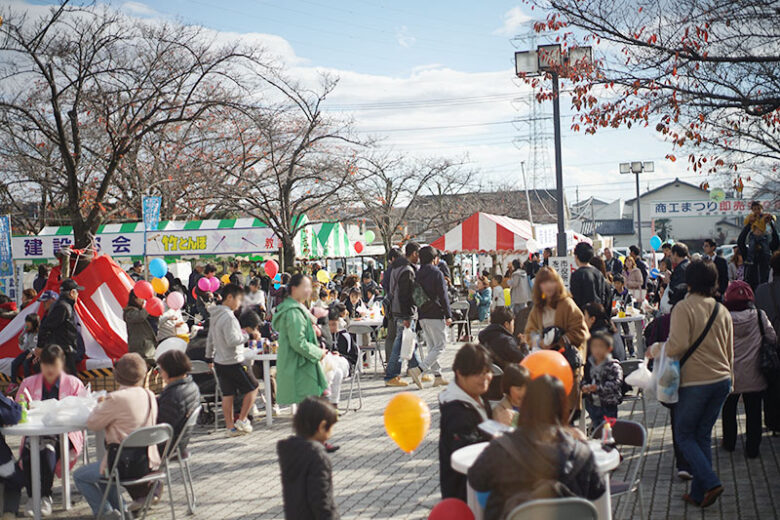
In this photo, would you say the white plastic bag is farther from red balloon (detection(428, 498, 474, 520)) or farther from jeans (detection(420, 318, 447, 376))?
red balloon (detection(428, 498, 474, 520))

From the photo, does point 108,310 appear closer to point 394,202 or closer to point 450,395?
point 450,395

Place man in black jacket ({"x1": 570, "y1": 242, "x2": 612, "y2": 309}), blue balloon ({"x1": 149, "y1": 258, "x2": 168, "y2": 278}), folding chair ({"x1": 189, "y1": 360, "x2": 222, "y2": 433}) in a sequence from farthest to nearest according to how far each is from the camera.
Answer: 1. blue balloon ({"x1": 149, "y1": 258, "x2": 168, "y2": 278})
2. folding chair ({"x1": 189, "y1": 360, "x2": 222, "y2": 433})
3. man in black jacket ({"x1": 570, "y1": 242, "x2": 612, "y2": 309})

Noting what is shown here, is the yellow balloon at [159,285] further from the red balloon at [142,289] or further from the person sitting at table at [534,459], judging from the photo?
the person sitting at table at [534,459]

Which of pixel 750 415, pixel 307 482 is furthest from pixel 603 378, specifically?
pixel 307 482

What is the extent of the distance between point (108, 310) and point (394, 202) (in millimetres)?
20330

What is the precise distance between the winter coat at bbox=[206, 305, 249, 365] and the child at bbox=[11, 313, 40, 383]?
226 cm

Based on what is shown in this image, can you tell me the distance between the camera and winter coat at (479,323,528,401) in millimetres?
6105

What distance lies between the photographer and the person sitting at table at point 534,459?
2826mm

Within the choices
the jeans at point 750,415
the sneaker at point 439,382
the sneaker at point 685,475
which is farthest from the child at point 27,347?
the jeans at point 750,415

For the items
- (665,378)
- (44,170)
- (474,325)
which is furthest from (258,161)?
(665,378)

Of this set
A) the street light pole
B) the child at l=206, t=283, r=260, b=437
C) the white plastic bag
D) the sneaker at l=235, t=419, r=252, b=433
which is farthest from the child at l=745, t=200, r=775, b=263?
the sneaker at l=235, t=419, r=252, b=433

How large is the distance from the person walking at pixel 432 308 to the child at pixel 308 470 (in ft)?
21.7

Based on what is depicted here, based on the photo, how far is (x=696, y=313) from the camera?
4.80 meters

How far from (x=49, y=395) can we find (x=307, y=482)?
12.3 feet
